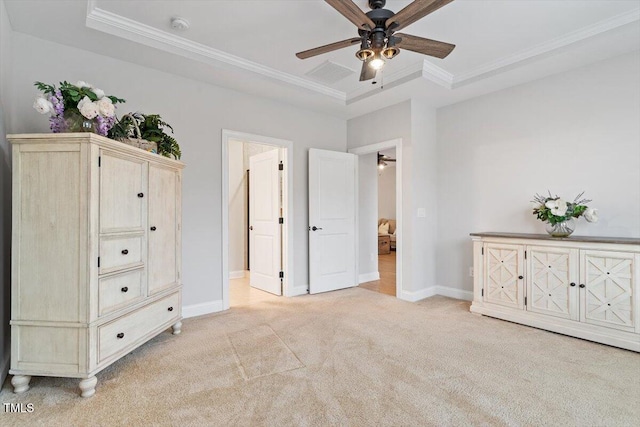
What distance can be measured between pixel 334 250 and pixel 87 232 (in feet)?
10.3

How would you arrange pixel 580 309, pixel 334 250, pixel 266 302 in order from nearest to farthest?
pixel 580 309, pixel 266 302, pixel 334 250

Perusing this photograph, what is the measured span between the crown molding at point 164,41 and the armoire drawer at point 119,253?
1.74 metres

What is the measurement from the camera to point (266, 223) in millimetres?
4523

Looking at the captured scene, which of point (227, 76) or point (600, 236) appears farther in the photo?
point (227, 76)

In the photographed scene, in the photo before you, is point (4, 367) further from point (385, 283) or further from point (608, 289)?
point (608, 289)

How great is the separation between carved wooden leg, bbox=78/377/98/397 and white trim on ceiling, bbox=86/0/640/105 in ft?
8.52

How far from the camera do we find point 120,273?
219cm

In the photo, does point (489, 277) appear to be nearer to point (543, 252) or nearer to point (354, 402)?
point (543, 252)

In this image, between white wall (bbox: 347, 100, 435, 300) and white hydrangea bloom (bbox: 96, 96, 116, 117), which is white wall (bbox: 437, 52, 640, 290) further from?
white hydrangea bloom (bbox: 96, 96, 116, 117)

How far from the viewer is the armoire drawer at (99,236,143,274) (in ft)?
6.77

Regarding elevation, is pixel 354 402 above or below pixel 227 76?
below

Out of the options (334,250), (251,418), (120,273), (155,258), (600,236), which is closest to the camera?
(251,418)

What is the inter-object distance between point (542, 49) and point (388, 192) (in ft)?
22.5

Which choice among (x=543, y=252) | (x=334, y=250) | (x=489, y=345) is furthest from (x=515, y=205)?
(x=334, y=250)
